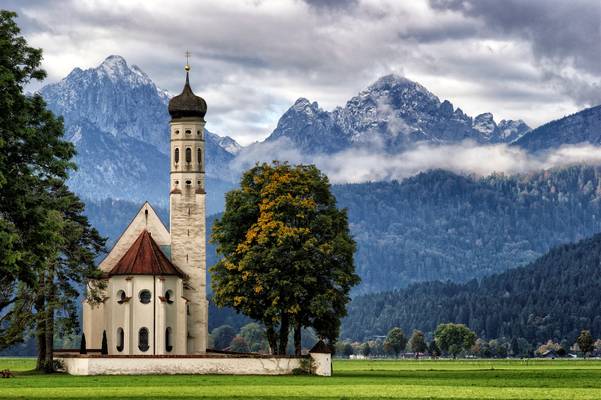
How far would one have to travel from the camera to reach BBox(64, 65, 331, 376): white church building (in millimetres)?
120438

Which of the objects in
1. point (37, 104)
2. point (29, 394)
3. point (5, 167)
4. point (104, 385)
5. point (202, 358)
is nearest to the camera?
point (5, 167)

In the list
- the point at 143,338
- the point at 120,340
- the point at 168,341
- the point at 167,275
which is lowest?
the point at 168,341

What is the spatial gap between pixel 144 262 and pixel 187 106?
19.4 meters

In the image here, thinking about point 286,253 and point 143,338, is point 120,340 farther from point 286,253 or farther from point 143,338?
point 286,253

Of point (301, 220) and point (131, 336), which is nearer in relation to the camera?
point (301, 220)

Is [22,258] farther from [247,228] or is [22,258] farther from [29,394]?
[247,228]

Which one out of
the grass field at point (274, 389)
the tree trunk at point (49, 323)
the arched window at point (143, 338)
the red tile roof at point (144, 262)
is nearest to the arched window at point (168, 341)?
the arched window at point (143, 338)

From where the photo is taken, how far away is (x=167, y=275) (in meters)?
122

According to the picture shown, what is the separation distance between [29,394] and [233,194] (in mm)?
41782

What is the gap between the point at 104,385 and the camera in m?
74.8

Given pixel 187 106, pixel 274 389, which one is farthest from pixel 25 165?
pixel 187 106

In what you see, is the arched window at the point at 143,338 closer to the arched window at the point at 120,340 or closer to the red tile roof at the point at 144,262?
the arched window at the point at 120,340

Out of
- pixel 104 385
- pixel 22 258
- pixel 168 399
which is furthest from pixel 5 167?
pixel 104 385

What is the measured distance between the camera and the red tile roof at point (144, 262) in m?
120
